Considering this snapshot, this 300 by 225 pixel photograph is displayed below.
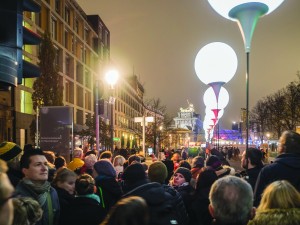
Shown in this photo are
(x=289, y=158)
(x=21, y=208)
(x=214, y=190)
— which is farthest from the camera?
(x=289, y=158)

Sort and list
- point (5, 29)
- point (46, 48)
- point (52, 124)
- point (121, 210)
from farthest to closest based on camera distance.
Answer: point (46, 48) → point (52, 124) → point (5, 29) → point (121, 210)

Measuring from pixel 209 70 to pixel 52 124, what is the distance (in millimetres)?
6691

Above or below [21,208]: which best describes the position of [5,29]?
above

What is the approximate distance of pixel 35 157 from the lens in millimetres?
4562

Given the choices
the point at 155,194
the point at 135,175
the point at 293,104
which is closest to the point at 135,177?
the point at 135,175

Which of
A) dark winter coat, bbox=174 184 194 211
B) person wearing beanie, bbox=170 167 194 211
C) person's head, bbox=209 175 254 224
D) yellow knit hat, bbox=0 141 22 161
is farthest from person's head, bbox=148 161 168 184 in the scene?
person's head, bbox=209 175 254 224

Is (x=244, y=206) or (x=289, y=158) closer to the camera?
(x=244, y=206)

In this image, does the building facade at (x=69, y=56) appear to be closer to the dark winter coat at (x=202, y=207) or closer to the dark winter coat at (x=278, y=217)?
the dark winter coat at (x=202, y=207)

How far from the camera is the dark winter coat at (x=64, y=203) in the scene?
4352mm

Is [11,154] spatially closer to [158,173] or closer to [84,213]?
[84,213]

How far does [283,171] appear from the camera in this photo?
14.8 ft

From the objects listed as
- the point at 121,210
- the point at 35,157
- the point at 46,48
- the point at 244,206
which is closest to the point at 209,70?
the point at 35,157

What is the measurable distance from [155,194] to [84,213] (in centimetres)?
103

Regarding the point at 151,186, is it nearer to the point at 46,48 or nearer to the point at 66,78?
the point at 46,48
